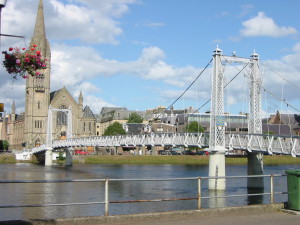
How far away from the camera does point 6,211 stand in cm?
2573

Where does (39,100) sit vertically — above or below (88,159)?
above

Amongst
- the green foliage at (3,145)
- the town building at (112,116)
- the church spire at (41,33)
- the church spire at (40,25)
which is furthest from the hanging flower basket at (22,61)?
the town building at (112,116)

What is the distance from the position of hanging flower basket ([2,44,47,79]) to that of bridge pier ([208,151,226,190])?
30250mm

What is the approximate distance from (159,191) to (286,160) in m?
68.7

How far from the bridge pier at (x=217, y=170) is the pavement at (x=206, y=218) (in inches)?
964

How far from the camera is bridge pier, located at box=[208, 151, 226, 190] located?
3875cm

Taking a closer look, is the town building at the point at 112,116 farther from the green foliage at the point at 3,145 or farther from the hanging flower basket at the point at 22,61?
the hanging flower basket at the point at 22,61

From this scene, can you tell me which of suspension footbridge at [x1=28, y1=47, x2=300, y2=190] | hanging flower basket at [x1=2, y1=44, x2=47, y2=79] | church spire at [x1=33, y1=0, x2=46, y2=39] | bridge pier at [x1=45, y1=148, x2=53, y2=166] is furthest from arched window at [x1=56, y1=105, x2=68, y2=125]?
hanging flower basket at [x1=2, y1=44, x2=47, y2=79]

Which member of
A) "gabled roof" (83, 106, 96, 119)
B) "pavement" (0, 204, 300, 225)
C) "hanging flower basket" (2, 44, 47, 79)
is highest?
"gabled roof" (83, 106, 96, 119)

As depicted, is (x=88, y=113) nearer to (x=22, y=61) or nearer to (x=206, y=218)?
(x=206, y=218)

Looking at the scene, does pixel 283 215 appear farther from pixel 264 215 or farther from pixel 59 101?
pixel 59 101

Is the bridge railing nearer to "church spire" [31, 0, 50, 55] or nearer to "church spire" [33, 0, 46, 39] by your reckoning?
"church spire" [31, 0, 50, 55]

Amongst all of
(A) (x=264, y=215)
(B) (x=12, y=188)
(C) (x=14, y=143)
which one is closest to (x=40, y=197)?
(B) (x=12, y=188)

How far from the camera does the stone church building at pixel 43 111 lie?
130 metres
